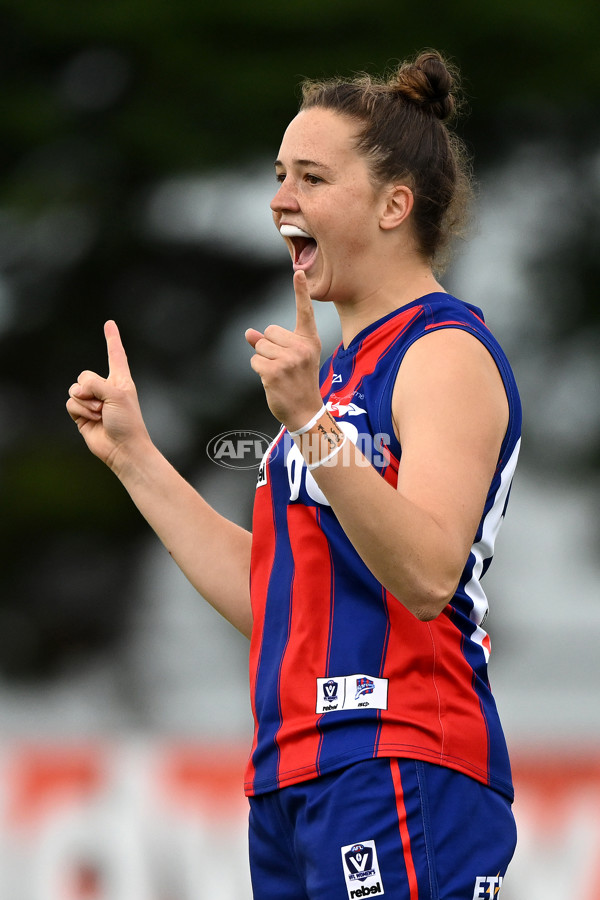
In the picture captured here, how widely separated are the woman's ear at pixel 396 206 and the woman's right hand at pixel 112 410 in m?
0.45

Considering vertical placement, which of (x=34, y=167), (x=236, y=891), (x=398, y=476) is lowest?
(x=236, y=891)

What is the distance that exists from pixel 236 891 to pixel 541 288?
5.60 feet

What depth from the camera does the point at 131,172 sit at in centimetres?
284

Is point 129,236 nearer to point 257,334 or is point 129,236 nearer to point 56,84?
point 56,84

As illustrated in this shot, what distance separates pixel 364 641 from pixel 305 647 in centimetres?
8

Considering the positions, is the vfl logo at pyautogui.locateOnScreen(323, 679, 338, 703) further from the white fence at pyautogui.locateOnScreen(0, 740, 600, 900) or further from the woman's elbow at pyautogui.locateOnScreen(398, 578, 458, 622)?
the white fence at pyautogui.locateOnScreen(0, 740, 600, 900)

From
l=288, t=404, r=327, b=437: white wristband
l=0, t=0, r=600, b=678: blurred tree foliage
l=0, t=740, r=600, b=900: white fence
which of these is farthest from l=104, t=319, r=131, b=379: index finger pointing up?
l=0, t=740, r=600, b=900: white fence

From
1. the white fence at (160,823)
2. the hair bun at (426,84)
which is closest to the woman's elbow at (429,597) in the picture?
the hair bun at (426,84)

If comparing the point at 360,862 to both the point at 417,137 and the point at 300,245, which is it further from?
the point at 417,137

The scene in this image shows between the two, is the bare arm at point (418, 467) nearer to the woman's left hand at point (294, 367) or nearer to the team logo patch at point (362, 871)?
the woman's left hand at point (294, 367)

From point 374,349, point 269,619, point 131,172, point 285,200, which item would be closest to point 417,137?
point 285,200

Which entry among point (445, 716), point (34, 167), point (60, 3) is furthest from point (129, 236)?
point (445, 716)

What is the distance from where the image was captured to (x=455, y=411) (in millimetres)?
1195

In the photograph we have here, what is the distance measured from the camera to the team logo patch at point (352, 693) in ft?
4.04
